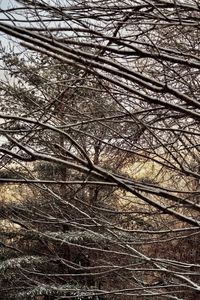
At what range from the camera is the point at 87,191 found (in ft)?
28.7

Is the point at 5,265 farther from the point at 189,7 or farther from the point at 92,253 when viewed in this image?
the point at 189,7

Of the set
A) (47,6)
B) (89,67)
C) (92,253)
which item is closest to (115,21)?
(47,6)

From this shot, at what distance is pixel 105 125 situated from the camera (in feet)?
10.4

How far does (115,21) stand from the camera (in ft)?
11.9

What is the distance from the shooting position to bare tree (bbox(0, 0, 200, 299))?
2.06 metres

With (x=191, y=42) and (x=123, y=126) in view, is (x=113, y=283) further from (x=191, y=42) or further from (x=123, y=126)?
(x=191, y=42)

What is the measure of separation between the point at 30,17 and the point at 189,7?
111 cm

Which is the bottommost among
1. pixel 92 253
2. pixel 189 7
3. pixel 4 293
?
pixel 4 293

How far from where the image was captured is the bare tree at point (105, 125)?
2061 millimetres

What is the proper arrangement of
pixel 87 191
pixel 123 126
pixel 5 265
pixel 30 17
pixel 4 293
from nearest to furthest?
pixel 30 17 < pixel 123 126 < pixel 5 265 < pixel 4 293 < pixel 87 191

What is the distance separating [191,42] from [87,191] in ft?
15.1

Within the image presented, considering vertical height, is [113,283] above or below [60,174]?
below

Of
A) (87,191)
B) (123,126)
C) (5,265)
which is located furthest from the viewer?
(87,191)

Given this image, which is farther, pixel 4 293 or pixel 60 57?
pixel 4 293
